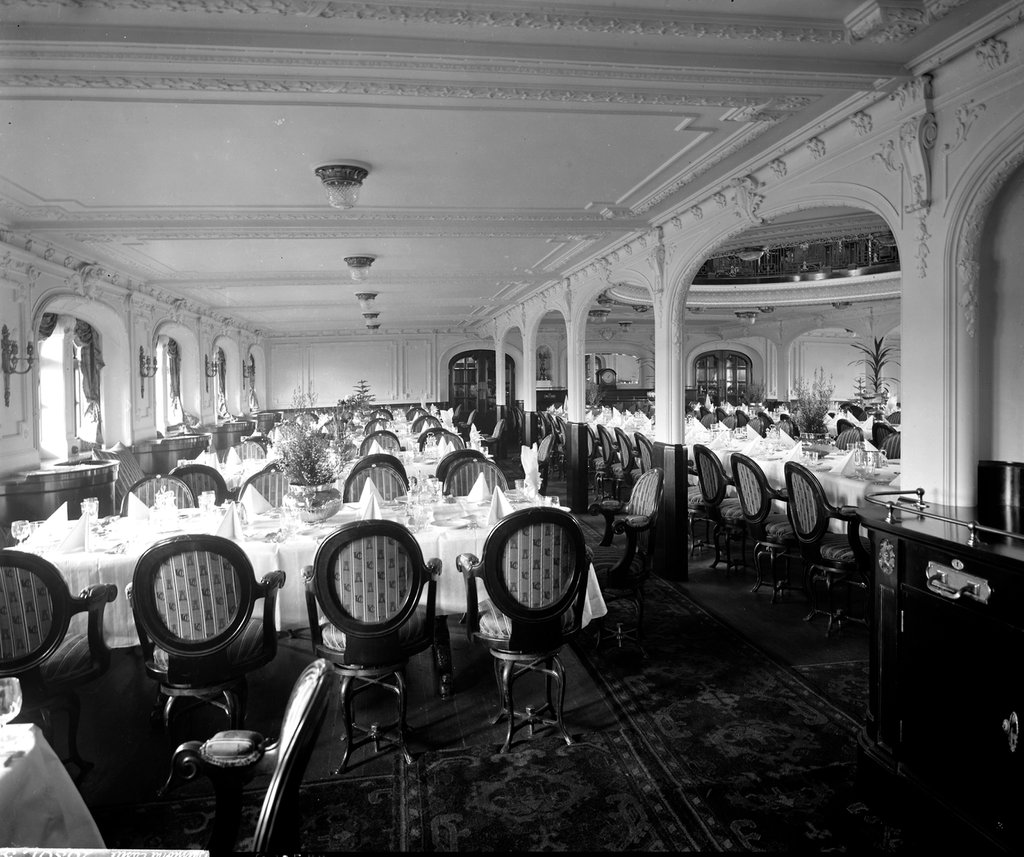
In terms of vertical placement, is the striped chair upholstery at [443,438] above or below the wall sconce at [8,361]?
below

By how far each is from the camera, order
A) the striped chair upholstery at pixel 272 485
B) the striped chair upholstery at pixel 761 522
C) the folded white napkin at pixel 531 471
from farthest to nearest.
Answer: the striped chair upholstery at pixel 272 485, the striped chair upholstery at pixel 761 522, the folded white napkin at pixel 531 471

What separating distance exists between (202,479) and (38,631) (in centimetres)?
302

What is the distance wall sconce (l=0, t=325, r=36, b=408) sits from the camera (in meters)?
6.26

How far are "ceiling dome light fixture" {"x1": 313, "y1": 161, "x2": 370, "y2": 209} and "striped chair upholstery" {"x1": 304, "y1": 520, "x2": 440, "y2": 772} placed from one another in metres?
2.38

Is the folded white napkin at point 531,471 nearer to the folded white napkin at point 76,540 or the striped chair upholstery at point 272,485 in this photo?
the striped chair upholstery at point 272,485

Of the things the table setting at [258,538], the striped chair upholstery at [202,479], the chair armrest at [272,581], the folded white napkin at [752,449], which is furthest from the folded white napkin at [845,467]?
the striped chair upholstery at [202,479]

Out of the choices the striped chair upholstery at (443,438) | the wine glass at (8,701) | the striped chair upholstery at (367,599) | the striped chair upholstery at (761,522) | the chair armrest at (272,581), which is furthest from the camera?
the striped chair upholstery at (443,438)

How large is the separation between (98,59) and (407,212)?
3093mm

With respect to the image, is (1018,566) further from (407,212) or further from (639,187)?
(407,212)

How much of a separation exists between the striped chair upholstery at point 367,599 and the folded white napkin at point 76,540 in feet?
4.53

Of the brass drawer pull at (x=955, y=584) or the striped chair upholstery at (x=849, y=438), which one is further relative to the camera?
the striped chair upholstery at (x=849, y=438)

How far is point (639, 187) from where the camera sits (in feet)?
17.3

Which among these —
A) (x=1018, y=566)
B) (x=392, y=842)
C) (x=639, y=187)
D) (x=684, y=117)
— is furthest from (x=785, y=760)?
(x=639, y=187)

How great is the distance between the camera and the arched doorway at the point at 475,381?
20.6 metres
